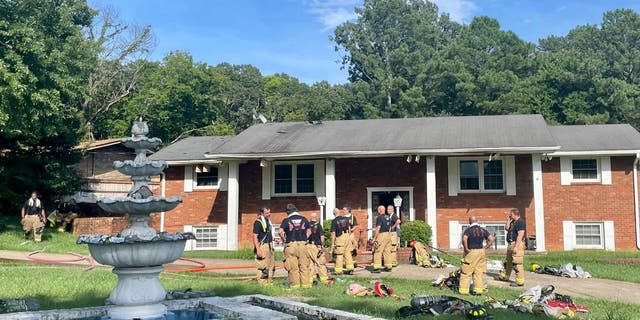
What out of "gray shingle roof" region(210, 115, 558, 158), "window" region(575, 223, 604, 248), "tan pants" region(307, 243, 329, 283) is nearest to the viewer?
"tan pants" region(307, 243, 329, 283)

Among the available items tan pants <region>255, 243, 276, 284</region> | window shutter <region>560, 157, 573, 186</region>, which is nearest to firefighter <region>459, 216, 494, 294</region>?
tan pants <region>255, 243, 276, 284</region>

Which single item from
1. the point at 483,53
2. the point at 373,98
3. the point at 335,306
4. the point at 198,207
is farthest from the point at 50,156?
the point at 483,53

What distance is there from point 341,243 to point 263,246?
7.97ft

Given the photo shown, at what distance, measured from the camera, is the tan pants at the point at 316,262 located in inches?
488

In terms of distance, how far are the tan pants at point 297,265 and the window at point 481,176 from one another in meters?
10.6

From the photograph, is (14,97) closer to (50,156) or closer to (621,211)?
(50,156)

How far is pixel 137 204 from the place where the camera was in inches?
300

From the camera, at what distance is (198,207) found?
23438mm

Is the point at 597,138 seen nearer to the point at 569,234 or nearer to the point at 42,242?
the point at 569,234

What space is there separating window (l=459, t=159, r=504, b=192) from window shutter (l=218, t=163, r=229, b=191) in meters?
8.70

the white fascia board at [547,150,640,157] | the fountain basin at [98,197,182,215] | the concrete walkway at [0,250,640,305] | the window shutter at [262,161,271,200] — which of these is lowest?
the concrete walkway at [0,250,640,305]

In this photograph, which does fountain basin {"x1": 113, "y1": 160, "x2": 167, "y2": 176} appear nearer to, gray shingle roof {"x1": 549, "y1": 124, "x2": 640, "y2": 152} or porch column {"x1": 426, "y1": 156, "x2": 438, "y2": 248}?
porch column {"x1": 426, "y1": 156, "x2": 438, "y2": 248}

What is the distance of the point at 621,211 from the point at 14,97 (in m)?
20.0

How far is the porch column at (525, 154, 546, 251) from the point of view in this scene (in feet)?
63.2
